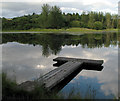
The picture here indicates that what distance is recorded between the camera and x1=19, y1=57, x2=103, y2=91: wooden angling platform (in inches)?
232

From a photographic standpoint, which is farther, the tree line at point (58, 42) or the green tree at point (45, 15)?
the green tree at point (45, 15)

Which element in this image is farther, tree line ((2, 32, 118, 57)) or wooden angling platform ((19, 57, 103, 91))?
tree line ((2, 32, 118, 57))

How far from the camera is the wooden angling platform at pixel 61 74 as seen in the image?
590 centimetres

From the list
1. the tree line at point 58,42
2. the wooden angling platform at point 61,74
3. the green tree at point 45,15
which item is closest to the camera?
the wooden angling platform at point 61,74

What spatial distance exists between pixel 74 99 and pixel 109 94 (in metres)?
2.61

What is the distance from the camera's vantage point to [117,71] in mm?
9430

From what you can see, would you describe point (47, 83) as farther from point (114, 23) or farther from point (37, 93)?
point (114, 23)

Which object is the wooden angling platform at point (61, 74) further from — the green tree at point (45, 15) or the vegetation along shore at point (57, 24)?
the green tree at point (45, 15)

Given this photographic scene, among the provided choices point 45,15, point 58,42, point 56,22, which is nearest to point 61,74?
point 58,42

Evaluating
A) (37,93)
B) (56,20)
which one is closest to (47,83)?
(37,93)

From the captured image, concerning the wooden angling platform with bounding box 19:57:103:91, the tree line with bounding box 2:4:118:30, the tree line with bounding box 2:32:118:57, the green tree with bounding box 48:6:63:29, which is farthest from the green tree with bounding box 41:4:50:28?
the wooden angling platform with bounding box 19:57:103:91

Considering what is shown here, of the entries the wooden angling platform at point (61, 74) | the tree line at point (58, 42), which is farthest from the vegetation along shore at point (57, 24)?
the wooden angling platform at point (61, 74)

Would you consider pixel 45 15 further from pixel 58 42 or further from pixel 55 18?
pixel 58 42

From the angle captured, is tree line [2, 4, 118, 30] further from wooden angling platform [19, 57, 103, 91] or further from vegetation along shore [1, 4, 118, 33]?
wooden angling platform [19, 57, 103, 91]
